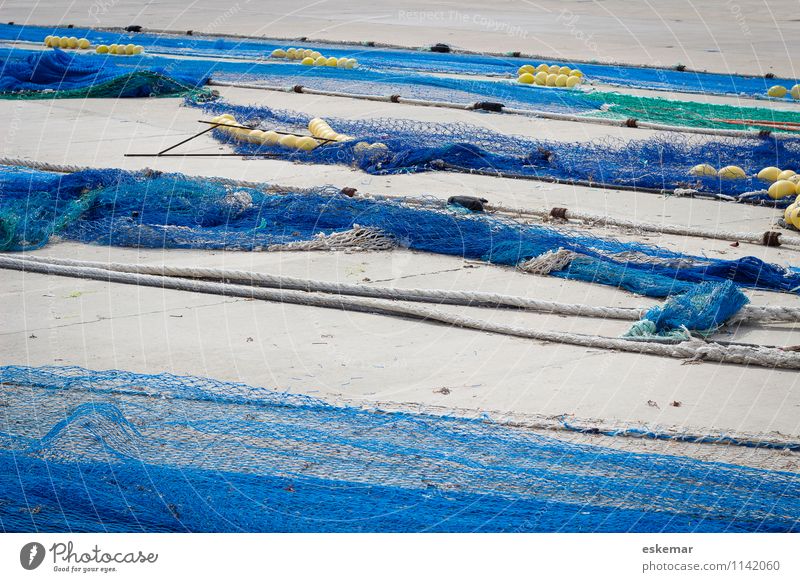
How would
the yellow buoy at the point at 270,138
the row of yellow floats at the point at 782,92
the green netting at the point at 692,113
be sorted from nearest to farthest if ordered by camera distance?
the yellow buoy at the point at 270,138 → the green netting at the point at 692,113 → the row of yellow floats at the point at 782,92

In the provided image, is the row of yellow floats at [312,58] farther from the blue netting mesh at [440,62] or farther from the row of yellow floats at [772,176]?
the row of yellow floats at [772,176]

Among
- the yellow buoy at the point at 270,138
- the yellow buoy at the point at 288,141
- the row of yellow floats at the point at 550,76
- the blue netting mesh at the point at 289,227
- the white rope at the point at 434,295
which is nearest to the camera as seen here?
the white rope at the point at 434,295

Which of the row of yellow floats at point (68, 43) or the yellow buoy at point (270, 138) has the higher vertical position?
the row of yellow floats at point (68, 43)

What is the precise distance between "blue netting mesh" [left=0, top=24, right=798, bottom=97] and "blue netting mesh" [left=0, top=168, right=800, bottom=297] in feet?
28.4

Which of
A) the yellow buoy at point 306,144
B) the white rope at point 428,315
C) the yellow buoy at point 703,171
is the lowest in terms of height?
the white rope at point 428,315

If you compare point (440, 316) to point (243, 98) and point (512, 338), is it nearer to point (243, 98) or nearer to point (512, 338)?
point (512, 338)

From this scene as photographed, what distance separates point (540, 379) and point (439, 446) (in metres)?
0.91

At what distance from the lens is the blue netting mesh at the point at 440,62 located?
15.4 metres

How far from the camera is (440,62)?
1705 centimetres

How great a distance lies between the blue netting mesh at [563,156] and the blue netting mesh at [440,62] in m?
5.20

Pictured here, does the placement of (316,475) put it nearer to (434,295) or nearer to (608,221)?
(434,295)

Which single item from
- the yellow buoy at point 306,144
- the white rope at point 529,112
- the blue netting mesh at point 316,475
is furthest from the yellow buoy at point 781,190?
the blue netting mesh at point 316,475

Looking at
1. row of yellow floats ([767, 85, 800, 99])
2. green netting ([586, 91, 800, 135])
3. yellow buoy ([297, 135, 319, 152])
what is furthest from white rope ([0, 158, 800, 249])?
row of yellow floats ([767, 85, 800, 99])

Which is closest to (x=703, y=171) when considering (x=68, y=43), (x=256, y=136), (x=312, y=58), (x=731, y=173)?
(x=731, y=173)
